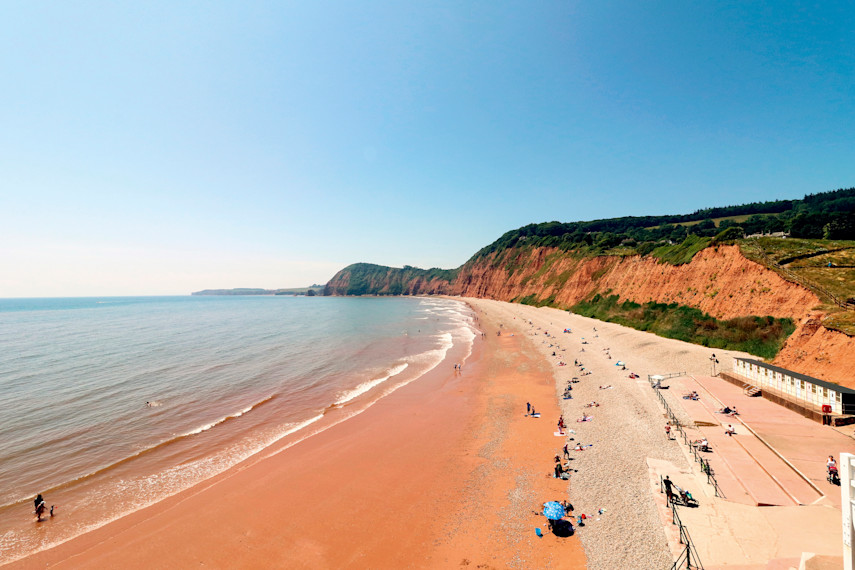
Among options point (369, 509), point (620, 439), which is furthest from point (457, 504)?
point (620, 439)

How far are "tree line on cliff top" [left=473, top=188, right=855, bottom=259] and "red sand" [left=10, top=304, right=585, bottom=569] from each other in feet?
151

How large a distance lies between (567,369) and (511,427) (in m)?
15.8

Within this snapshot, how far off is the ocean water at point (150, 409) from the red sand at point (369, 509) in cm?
207

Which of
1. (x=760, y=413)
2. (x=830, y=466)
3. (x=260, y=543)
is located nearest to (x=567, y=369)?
(x=760, y=413)

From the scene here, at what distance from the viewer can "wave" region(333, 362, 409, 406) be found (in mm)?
29203

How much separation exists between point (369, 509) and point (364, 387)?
17.8 m

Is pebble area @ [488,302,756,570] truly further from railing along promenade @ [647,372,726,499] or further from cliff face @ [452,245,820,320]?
cliff face @ [452,245,820,320]

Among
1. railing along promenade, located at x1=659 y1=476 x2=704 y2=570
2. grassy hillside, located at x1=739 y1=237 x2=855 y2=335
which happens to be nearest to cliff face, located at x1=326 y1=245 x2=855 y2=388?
grassy hillside, located at x1=739 y1=237 x2=855 y2=335

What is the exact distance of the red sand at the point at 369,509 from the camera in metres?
12.6

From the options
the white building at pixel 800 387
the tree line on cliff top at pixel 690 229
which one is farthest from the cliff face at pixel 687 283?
the white building at pixel 800 387

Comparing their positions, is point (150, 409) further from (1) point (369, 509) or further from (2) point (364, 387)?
(1) point (369, 509)

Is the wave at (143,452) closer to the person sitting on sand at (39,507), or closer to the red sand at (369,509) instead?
the person sitting on sand at (39,507)

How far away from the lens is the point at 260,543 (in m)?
13.4

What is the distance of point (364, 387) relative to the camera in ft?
107
